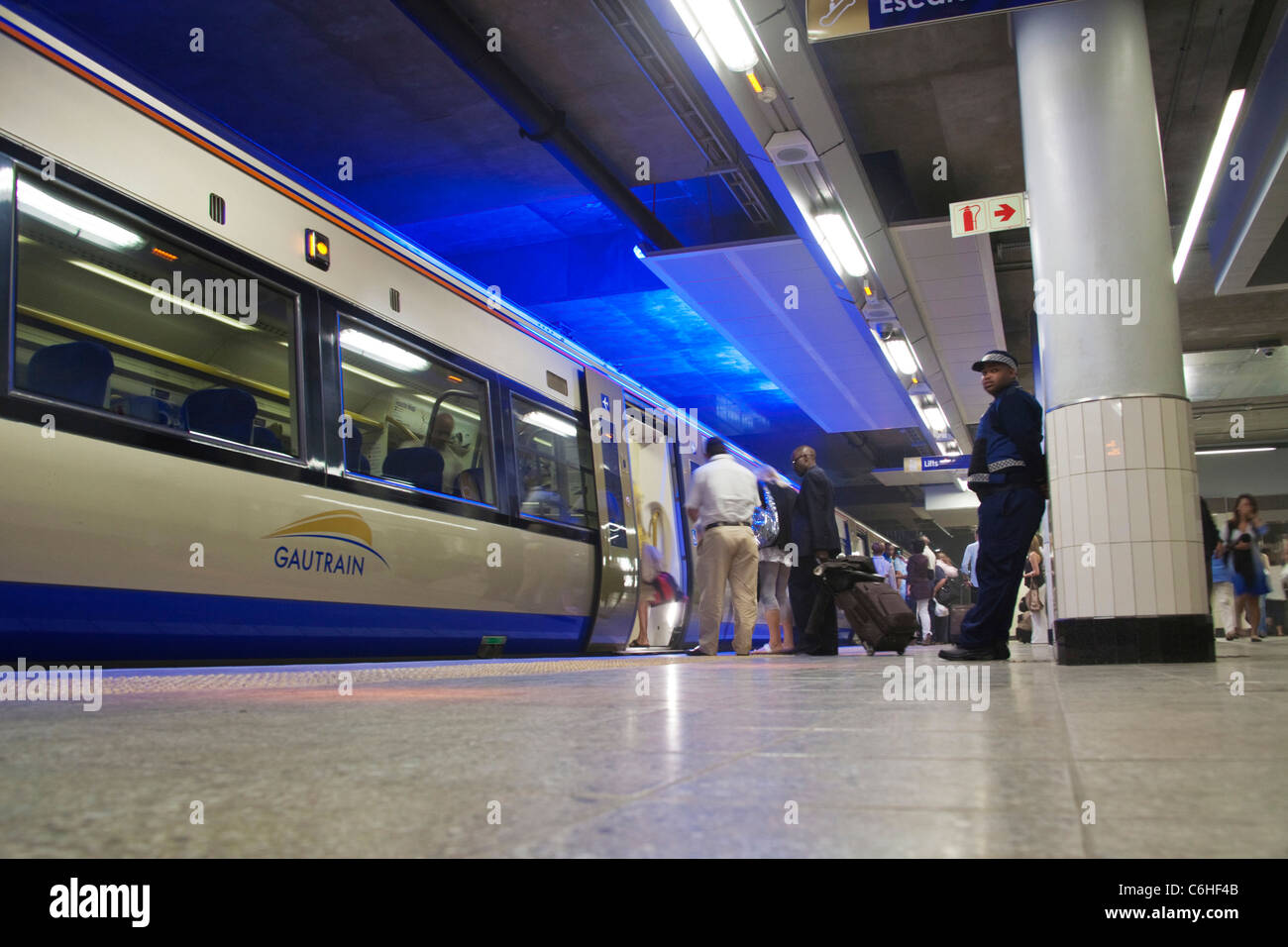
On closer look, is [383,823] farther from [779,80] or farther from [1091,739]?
[779,80]

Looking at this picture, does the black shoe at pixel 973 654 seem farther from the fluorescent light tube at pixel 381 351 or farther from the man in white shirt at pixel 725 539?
the fluorescent light tube at pixel 381 351

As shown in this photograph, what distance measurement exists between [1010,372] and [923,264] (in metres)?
5.98

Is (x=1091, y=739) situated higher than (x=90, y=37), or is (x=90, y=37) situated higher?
(x=90, y=37)

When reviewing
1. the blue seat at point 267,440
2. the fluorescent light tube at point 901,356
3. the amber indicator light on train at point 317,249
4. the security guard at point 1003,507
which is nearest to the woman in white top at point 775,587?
the security guard at point 1003,507

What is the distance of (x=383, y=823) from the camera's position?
0.96m

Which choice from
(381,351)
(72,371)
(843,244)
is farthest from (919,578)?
(72,371)

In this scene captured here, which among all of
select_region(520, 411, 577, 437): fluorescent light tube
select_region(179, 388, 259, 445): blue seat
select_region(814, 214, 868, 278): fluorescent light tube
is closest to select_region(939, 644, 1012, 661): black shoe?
select_region(520, 411, 577, 437): fluorescent light tube

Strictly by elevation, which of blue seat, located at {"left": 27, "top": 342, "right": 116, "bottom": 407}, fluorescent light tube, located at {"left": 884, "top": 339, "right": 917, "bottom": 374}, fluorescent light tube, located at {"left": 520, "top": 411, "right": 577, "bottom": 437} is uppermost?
fluorescent light tube, located at {"left": 884, "top": 339, "right": 917, "bottom": 374}

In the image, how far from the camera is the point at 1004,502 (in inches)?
215

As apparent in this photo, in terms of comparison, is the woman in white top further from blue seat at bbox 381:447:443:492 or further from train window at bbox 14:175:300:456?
train window at bbox 14:175:300:456

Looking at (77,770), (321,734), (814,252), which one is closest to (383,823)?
(77,770)

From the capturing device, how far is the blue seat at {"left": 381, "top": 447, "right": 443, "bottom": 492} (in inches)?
235

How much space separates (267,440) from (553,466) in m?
3.12

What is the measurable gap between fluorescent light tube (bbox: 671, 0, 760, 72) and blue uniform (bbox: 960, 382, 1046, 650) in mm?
3003
